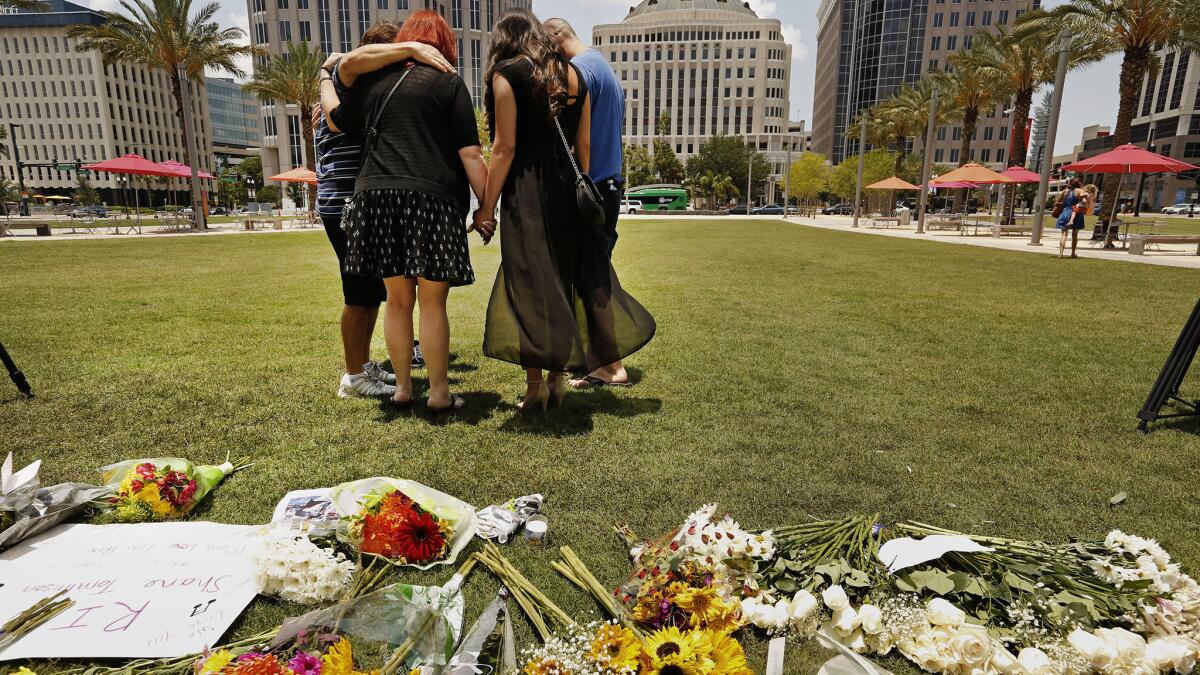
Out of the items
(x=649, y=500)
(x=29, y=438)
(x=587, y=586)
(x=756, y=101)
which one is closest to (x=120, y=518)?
(x=29, y=438)

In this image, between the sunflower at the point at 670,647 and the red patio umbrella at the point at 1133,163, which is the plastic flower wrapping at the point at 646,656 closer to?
the sunflower at the point at 670,647

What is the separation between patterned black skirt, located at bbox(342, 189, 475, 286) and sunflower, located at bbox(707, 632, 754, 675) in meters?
2.12

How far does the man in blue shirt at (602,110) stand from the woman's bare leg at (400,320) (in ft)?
3.75

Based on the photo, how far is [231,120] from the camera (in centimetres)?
12356

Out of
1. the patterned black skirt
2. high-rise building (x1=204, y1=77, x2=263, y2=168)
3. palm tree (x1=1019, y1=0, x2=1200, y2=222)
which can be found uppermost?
high-rise building (x1=204, y1=77, x2=263, y2=168)

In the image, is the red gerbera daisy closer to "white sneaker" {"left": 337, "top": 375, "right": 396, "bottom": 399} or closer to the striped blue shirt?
"white sneaker" {"left": 337, "top": 375, "right": 396, "bottom": 399}

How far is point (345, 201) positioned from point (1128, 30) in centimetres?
2391

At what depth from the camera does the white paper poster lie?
5.40ft

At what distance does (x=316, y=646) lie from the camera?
58.0 inches

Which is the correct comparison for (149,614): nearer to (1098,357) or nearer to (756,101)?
(1098,357)

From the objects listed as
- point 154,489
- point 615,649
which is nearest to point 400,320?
point 154,489

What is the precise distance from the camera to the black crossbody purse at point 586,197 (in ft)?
10.4

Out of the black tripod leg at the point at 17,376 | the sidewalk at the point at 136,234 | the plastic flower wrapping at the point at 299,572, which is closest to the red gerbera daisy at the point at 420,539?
the plastic flower wrapping at the point at 299,572

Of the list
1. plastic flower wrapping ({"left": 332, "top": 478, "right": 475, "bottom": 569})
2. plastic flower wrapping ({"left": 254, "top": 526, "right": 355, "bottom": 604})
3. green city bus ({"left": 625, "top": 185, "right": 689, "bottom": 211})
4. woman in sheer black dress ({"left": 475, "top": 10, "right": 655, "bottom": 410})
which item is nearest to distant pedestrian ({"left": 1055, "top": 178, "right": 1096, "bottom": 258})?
woman in sheer black dress ({"left": 475, "top": 10, "right": 655, "bottom": 410})
